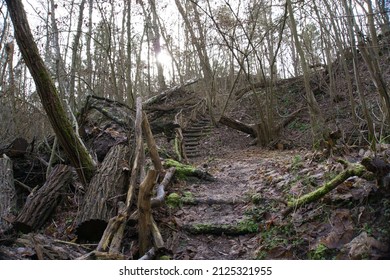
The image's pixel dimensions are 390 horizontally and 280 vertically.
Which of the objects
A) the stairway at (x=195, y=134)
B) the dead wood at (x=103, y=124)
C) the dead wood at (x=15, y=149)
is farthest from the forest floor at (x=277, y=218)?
the stairway at (x=195, y=134)

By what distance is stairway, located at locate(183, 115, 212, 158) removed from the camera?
9735mm

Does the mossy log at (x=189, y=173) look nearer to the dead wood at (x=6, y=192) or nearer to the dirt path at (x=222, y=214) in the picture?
the dirt path at (x=222, y=214)

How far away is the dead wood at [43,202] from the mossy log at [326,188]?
338 cm

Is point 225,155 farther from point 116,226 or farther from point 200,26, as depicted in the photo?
point 116,226

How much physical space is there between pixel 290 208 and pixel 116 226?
1.85 metres

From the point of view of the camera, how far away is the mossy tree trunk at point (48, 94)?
4.11 m

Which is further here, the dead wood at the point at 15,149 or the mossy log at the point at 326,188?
the dead wood at the point at 15,149

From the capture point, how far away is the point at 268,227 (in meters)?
3.40

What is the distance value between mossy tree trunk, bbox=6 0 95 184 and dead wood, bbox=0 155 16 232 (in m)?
1.19

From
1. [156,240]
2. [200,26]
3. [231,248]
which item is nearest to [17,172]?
[156,240]

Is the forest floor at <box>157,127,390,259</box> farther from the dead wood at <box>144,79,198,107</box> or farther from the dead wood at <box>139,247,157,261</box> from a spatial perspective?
the dead wood at <box>144,79,198,107</box>

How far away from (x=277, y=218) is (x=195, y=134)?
7.66 meters
